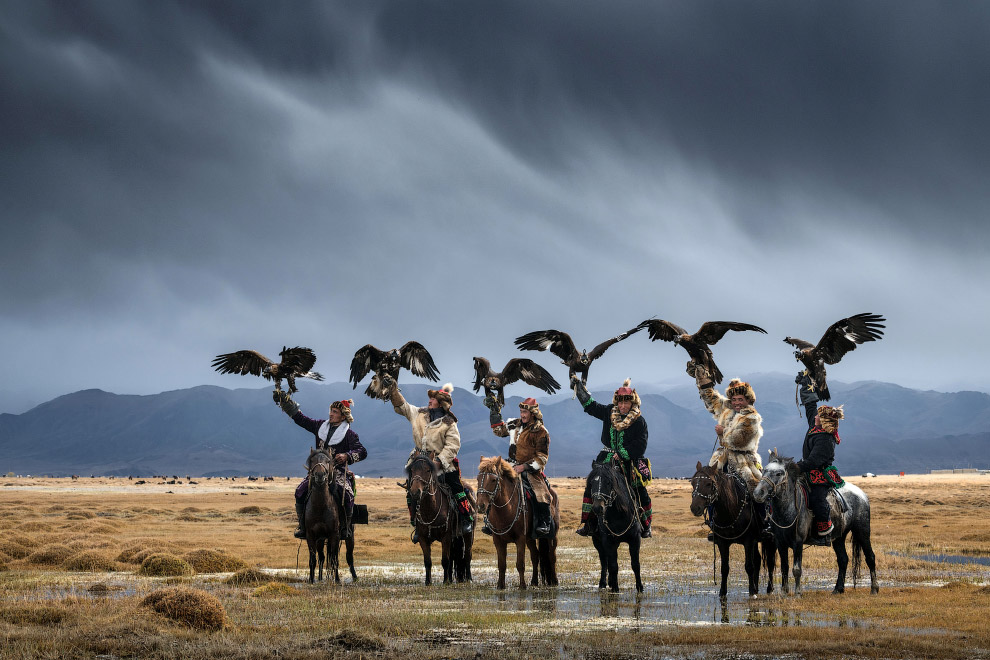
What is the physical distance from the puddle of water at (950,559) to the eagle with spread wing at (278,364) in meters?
16.7

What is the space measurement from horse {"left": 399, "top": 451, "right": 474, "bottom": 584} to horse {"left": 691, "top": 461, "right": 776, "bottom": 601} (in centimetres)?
506

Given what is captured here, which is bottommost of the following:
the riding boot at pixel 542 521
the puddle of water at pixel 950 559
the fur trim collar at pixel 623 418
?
the puddle of water at pixel 950 559

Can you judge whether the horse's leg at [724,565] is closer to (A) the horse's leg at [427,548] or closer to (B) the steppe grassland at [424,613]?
(B) the steppe grassland at [424,613]

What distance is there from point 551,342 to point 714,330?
3436 mm

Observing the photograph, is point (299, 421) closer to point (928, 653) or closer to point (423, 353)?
point (423, 353)

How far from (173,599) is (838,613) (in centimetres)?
966

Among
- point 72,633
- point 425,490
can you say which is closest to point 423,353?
point 425,490

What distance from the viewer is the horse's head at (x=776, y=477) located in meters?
15.4

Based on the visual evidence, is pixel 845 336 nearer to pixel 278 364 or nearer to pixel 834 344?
pixel 834 344

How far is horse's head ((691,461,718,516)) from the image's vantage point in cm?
1470

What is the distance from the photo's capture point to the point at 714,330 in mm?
16500

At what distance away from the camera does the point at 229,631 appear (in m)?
11.3

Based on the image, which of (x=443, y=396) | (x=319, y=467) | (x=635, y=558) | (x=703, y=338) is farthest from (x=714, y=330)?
(x=319, y=467)

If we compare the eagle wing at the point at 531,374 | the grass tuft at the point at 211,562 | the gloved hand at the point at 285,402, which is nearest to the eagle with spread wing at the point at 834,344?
the eagle wing at the point at 531,374
